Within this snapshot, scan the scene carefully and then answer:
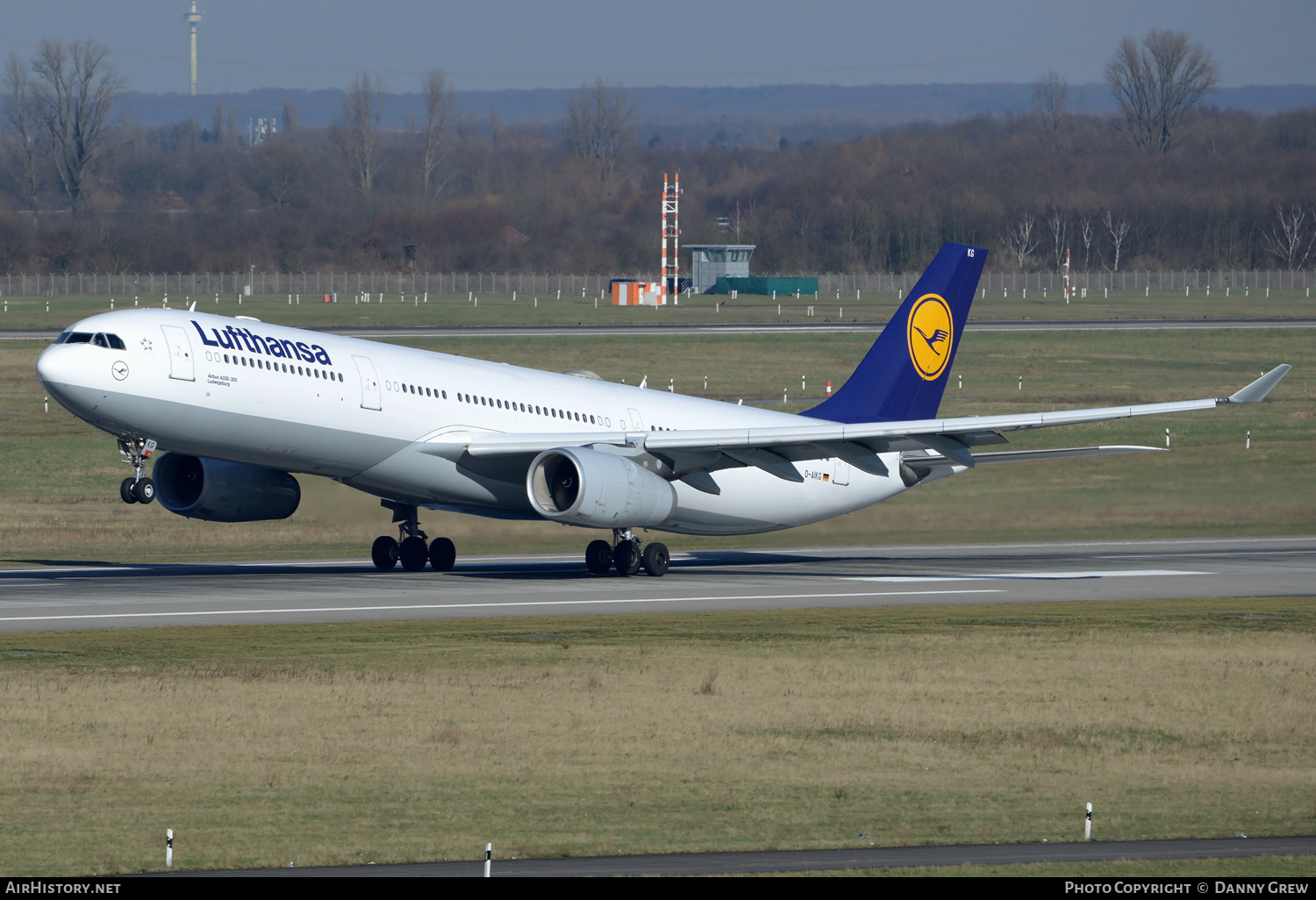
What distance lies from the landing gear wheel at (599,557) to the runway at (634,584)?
55 centimetres

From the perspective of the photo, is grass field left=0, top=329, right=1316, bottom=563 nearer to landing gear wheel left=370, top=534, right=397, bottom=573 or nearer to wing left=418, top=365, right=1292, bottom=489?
landing gear wheel left=370, top=534, right=397, bottom=573

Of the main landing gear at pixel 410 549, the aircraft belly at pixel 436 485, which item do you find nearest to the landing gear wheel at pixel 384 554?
the main landing gear at pixel 410 549

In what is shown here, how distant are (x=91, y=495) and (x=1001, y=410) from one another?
137 feet

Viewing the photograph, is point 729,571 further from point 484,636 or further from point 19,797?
point 19,797

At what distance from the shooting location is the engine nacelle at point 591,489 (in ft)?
131

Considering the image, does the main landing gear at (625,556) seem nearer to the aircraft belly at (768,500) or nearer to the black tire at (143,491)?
the aircraft belly at (768,500)

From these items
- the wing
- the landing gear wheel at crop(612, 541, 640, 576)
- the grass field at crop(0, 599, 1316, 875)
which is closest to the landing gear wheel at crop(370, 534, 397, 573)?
the wing

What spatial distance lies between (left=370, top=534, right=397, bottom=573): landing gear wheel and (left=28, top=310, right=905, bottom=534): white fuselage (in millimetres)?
2828

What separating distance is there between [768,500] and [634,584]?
18.9 feet

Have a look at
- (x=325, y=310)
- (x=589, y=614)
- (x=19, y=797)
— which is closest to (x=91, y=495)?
(x=589, y=614)

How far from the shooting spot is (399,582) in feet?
137

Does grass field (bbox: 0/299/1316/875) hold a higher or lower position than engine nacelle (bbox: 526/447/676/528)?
lower

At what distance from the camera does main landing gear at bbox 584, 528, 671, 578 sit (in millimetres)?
43844

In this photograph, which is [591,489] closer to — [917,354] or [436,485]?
[436,485]
